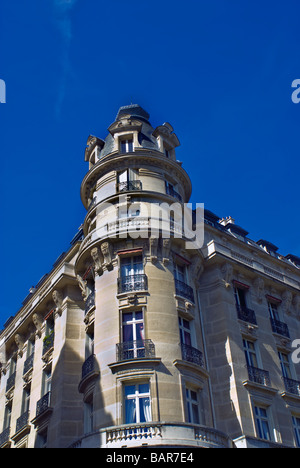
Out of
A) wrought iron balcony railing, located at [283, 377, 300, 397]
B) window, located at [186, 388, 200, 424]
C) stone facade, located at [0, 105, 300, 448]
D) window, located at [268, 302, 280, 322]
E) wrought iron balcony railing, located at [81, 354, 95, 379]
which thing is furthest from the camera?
window, located at [268, 302, 280, 322]

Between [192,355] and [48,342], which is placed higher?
[48,342]

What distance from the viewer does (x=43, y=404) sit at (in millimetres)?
25469

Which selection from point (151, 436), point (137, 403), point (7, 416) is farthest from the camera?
point (7, 416)

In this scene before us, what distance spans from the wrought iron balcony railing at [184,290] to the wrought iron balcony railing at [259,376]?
3972 millimetres

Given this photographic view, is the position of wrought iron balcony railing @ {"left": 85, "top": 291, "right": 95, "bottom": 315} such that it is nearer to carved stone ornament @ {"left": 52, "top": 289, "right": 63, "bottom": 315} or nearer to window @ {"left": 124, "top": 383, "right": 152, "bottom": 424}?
carved stone ornament @ {"left": 52, "top": 289, "right": 63, "bottom": 315}

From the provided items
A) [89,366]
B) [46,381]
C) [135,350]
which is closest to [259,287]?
[135,350]

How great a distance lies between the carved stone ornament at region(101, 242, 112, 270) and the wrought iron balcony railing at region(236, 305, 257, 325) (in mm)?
6603

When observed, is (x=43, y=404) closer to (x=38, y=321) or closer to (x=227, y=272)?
(x=38, y=321)

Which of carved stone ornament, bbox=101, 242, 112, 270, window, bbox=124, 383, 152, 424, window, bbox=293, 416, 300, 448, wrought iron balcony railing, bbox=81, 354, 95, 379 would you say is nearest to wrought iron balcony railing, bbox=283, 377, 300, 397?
window, bbox=293, 416, 300, 448

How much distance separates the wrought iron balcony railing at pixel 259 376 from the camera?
24.2 meters

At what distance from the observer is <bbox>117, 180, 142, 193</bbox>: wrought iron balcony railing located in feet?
88.1

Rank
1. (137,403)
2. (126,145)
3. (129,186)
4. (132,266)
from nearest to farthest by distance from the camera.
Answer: (137,403)
(132,266)
(129,186)
(126,145)

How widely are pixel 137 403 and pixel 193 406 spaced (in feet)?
8.35

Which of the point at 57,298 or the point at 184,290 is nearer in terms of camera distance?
the point at 184,290
